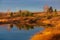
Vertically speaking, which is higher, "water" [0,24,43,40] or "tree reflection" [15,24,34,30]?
"tree reflection" [15,24,34,30]

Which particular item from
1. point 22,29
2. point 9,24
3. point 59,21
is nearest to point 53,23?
point 59,21

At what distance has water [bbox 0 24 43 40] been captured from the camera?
4.55 meters

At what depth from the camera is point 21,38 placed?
4438mm

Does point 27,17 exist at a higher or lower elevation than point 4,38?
higher

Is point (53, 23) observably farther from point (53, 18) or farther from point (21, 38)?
point (21, 38)

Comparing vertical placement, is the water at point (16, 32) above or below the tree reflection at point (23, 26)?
below

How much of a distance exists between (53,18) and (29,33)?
917 millimetres

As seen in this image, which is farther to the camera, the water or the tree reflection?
the tree reflection

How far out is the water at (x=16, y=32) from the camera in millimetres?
4555

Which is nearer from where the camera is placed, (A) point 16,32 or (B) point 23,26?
(A) point 16,32

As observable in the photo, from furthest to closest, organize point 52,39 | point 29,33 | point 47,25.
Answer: point 47,25 < point 29,33 < point 52,39

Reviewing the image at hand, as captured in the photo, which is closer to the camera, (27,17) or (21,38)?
(21,38)

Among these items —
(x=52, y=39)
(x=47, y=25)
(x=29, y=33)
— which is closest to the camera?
(x=52, y=39)

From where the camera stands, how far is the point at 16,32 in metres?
4.93
